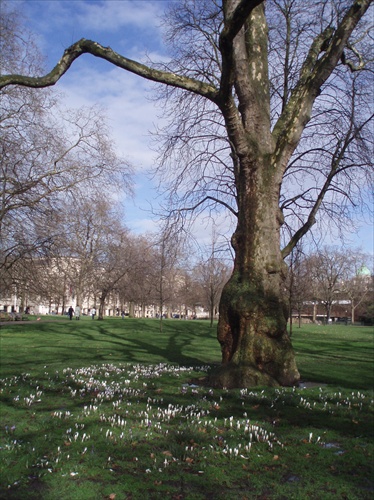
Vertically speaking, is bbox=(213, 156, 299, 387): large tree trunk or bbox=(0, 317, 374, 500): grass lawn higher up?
bbox=(213, 156, 299, 387): large tree trunk

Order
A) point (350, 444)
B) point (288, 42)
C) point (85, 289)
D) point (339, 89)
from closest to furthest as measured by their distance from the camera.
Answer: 1. point (350, 444)
2. point (339, 89)
3. point (288, 42)
4. point (85, 289)

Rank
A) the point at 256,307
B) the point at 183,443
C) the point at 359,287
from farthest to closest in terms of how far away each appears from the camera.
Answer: the point at 359,287
the point at 256,307
the point at 183,443

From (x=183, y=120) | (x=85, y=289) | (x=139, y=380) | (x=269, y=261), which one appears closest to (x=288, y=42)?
(x=183, y=120)

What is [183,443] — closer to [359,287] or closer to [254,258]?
[254,258]

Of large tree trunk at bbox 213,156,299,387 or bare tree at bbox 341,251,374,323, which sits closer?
large tree trunk at bbox 213,156,299,387

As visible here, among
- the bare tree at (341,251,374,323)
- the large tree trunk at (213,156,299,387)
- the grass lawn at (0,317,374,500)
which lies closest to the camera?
the grass lawn at (0,317,374,500)

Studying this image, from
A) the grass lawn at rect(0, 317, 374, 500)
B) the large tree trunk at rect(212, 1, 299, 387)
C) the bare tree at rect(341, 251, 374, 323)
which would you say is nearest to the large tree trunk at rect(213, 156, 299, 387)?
the large tree trunk at rect(212, 1, 299, 387)

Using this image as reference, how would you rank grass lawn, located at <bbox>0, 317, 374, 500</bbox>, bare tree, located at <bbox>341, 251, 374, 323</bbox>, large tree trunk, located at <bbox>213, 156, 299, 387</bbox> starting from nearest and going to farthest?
grass lawn, located at <bbox>0, 317, 374, 500</bbox>, large tree trunk, located at <bbox>213, 156, 299, 387</bbox>, bare tree, located at <bbox>341, 251, 374, 323</bbox>

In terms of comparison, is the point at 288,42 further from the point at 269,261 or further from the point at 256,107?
the point at 269,261

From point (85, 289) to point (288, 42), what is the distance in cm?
4662

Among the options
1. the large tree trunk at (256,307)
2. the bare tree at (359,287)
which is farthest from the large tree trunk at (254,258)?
the bare tree at (359,287)

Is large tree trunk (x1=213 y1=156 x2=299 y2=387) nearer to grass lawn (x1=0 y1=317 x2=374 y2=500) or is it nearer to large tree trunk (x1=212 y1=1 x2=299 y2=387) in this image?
large tree trunk (x1=212 y1=1 x2=299 y2=387)

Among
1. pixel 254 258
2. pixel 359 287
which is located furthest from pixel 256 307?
pixel 359 287

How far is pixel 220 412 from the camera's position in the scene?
247 inches
